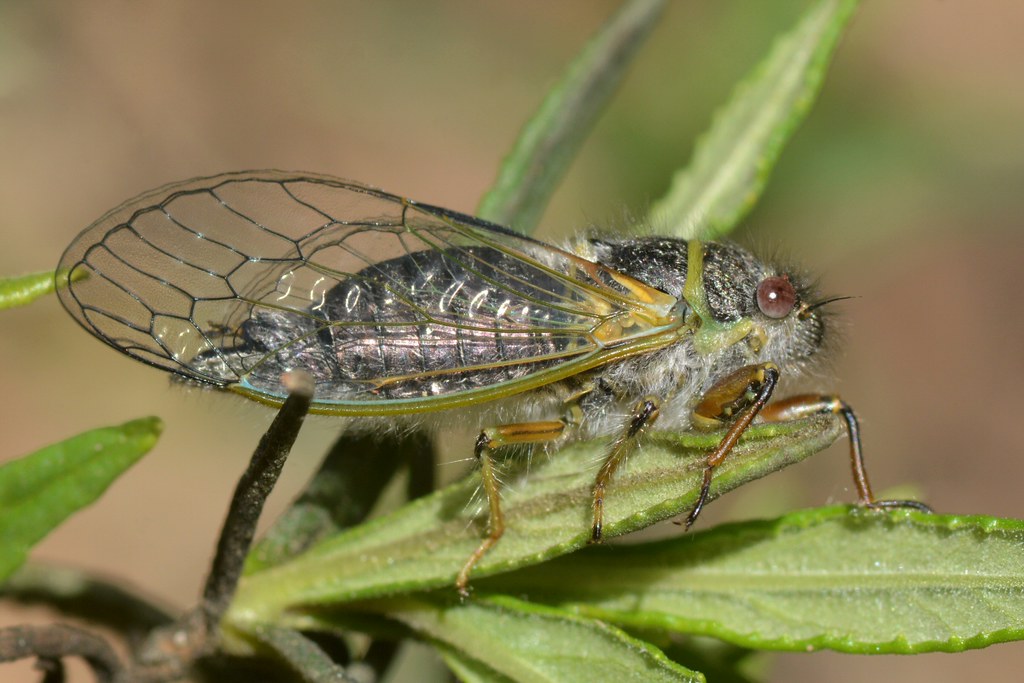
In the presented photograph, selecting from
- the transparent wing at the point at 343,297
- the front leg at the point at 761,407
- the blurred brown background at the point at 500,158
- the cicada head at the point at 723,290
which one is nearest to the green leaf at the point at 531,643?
the transparent wing at the point at 343,297

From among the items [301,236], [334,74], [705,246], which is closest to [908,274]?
[334,74]

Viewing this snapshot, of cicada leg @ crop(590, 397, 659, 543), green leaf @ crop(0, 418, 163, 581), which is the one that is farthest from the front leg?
green leaf @ crop(0, 418, 163, 581)

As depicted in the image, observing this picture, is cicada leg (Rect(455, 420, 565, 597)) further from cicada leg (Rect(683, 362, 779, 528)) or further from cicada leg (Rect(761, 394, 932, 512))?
cicada leg (Rect(761, 394, 932, 512))

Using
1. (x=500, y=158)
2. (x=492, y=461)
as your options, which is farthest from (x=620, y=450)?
(x=500, y=158)

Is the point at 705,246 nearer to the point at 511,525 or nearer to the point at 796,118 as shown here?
the point at 796,118

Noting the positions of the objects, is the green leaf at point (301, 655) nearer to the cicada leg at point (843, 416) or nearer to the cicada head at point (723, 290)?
the cicada leg at point (843, 416)

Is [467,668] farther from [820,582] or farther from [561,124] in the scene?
[561,124]
